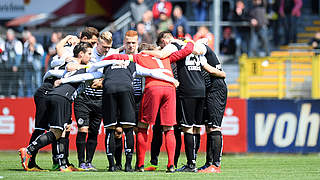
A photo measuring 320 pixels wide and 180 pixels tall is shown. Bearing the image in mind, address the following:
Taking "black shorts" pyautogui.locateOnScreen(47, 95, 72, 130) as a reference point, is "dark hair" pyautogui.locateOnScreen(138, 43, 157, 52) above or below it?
above

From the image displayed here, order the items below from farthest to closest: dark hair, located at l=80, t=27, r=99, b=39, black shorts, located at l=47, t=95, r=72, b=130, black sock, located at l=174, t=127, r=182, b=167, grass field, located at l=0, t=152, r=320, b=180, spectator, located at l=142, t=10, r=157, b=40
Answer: spectator, located at l=142, t=10, r=157, b=40
dark hair, located at l=80, t=27, r=99, b=39
black sock, located at l=174, t=127, r=182, b=167
black shorts, located at l=47, t=95, r=72, b=130
grass field, located at l=0, t=152, r=320, b=180

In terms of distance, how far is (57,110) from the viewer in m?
12.7

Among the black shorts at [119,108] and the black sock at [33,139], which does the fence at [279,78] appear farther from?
the black shorts at [119,108]

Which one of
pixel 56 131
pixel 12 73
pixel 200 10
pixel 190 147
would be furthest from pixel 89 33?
pixel 200 10

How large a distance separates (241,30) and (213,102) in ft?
33.8

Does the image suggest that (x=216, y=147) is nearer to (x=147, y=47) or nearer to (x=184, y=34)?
(x=147, y=47)

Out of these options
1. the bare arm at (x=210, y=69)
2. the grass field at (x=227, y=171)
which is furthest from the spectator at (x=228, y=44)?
the bare arm at (x=210, y=69)

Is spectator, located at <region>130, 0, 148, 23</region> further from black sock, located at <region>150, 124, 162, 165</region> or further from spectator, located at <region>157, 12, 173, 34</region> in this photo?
black sock, located at <region>150, 124, 162, 165</region>

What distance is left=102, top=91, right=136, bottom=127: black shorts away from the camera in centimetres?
1240

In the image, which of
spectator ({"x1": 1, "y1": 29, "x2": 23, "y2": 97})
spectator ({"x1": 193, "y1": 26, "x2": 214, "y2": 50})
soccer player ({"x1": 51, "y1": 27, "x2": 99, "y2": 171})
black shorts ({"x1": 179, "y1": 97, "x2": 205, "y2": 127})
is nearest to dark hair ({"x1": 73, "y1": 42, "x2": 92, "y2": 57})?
soccer player ({"x1": 51, "y1": 27, "x2": 99, "y2": 171})

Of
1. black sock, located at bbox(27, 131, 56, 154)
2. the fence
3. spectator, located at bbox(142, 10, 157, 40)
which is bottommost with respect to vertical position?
black sock, located at bbox(27, 131, 56, 154)

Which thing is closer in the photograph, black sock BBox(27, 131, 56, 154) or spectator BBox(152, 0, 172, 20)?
black sock BBox(27, 131, 56, 154)

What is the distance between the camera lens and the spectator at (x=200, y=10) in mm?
23650

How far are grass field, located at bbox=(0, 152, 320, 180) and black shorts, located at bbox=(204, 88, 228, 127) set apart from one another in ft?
2.96
